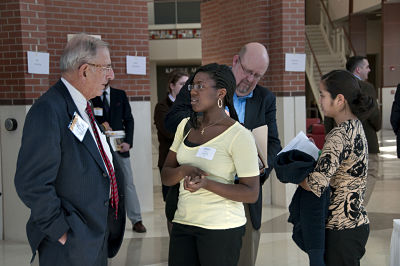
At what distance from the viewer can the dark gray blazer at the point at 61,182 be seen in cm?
221

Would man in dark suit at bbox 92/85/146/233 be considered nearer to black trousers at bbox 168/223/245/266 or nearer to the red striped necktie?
the red striped necktie

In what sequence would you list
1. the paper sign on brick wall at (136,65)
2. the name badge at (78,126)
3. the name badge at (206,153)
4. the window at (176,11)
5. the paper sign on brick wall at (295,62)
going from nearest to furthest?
the name badge at (78,126) < the name badge at (206,153) < the paper sign on brick wall at (136,65) < the paper sign on brick wall at (295,62) < the window at (176,11)

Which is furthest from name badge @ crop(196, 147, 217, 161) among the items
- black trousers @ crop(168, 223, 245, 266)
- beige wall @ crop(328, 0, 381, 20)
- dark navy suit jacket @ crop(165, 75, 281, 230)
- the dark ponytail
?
beige wall @ crop(328, 0, 381, 20)

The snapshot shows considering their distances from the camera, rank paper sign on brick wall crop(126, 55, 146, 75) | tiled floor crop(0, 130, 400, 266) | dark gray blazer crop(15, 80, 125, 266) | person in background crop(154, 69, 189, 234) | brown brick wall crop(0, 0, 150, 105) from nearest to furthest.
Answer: dark gray blazer crop(15, 80, 125, 266)
tiled floor crop(0, 130, 400, 266)
person in background crop(154, 69, 189, 234)
brown brick wall crop(0, 0, 150, 105)
paper sign on brick wall crop(126, 55, 146, 75)

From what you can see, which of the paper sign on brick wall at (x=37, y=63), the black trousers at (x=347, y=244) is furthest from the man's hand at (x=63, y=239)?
the paper sign on brick wall at (x=37, y=63)

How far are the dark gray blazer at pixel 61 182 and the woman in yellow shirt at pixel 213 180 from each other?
1.31 ft

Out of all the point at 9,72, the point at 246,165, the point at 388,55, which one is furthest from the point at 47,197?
the point at 388,55

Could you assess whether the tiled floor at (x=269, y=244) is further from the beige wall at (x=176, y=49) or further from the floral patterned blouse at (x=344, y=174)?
the beige wall at (x=176, y=49)

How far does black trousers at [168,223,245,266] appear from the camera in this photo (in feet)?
8.20

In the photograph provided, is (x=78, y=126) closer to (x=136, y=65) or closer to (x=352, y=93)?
(x=352, y=93)

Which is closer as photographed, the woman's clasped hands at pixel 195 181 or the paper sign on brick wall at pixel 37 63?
the woman's clasped hands at pixel 195 181

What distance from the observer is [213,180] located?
2.49 m

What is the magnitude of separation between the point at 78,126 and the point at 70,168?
20 centimetres

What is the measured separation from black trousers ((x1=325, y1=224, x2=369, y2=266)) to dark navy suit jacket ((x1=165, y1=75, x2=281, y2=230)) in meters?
0.45
